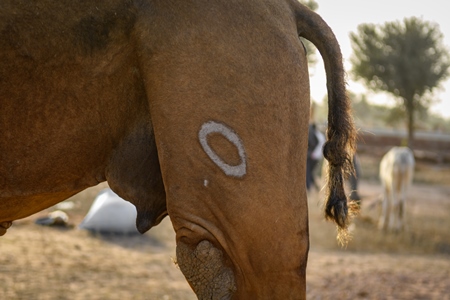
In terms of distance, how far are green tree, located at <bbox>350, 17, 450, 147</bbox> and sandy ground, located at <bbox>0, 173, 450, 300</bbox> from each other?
24909mm

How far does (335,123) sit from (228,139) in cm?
57

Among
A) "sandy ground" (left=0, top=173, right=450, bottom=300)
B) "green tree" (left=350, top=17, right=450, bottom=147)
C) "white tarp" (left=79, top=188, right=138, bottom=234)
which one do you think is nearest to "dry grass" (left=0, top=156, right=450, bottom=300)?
"sandy ground" (left=0, top=173, right=450, bottom=300)

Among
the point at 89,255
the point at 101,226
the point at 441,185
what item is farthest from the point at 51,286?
the point at 441,185

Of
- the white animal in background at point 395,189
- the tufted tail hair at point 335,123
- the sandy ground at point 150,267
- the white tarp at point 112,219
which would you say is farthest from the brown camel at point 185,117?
the white animal in background at point 395,189

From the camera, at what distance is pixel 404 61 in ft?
110

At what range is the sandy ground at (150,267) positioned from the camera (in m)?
5.33

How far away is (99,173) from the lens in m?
2.23

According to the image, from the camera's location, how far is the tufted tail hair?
7.72 ft

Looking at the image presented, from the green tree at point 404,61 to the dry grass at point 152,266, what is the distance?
80.6ft

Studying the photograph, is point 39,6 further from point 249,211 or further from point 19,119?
point 249,211

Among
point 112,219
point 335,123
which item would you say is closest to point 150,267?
point 112,219

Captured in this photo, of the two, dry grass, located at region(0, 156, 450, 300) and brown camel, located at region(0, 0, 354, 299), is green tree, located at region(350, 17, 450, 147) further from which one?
brown camel, located at region(0, 0, 354, 299)

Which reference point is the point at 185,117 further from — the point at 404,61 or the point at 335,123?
the point at 404,61

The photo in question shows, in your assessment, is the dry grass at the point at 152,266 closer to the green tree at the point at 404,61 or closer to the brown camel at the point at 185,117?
the brown camel at the point at 185,117
